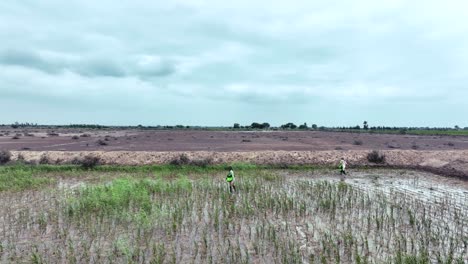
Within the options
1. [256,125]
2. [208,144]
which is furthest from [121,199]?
[256,125]

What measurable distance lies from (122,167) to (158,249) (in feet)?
65.8

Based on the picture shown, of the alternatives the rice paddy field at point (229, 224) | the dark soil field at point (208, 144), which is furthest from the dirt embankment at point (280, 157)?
the rice paddy field at point (229, 224)

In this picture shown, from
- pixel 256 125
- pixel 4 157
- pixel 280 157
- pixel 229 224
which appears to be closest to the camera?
pixel 229 224

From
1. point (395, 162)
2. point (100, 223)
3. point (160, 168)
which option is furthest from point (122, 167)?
point (395, 162)

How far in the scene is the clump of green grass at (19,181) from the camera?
64.6 ft

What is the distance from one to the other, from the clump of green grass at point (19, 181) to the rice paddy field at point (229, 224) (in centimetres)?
7

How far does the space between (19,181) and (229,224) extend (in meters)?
16.4

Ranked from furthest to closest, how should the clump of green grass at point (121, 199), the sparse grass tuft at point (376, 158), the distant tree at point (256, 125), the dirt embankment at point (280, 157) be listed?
the distant tree at point (256, 125) → the sparse grass tuft at point (376, 158) → the dirt embankment at point (280, 157) → the clump of green grass at point (121, 199)

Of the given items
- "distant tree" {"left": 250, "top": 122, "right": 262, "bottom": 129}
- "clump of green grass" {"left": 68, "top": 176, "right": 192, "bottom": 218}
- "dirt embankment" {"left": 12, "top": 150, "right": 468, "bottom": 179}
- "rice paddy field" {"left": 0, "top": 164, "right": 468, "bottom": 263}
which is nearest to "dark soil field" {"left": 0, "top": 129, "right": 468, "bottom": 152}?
"dirt embankment" {"left": 12, "top": 150, "right": 468, "bottom": 179}

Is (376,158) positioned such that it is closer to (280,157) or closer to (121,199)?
(280,157)

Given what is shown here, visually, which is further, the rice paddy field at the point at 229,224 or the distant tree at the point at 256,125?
the distant tree at the point at 256,125

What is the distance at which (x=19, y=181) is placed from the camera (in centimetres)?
2097

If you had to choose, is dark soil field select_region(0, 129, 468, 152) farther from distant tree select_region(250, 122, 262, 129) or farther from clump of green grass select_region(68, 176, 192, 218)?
distant tree select_region(250, 122, 262, 129)

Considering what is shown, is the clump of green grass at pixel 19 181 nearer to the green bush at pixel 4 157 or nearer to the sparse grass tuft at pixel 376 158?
the green bush at pixel 4 157
